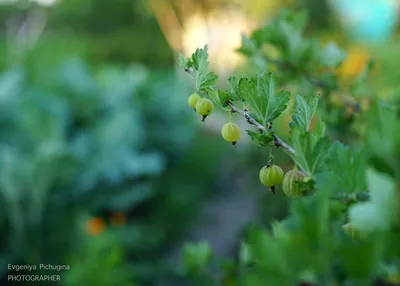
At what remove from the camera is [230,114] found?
488mm

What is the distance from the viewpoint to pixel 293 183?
1.39ft

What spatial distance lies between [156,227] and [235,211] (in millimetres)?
1226

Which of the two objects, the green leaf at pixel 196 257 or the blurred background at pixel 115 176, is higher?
the blurred background at pixel 115 176

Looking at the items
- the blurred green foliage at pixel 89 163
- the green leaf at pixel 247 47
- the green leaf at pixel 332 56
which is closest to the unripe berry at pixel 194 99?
the green leaf at pixel 247 47

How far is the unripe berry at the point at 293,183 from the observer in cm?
42

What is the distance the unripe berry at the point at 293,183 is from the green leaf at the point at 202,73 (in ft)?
0.35

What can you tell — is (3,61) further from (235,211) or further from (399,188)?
(399,188)

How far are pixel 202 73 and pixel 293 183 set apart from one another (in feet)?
0.40

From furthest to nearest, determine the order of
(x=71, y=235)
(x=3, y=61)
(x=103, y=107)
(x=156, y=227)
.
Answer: (x=3, y=61) < (x=103, y=107) < (x=156, y=227) < (x=71, y=235)

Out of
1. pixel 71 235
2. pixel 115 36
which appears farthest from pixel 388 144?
pixel 115 36

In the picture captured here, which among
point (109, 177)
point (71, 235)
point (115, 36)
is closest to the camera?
point (71, 235)

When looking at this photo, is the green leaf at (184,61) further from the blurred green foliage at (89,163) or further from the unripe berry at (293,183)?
the blurred green foliage at (89,163)

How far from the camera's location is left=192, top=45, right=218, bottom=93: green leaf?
1.46 feet

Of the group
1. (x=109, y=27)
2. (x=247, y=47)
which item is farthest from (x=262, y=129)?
(x=109, y=27)
